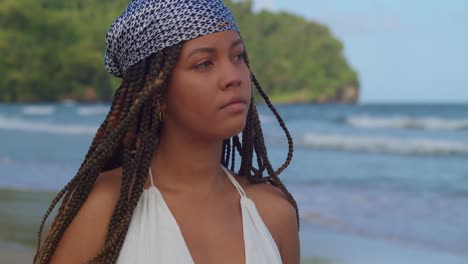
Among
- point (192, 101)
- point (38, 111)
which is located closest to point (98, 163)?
point (192, 101)

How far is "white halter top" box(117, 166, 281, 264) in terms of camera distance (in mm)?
1895

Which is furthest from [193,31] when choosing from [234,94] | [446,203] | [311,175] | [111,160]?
[311,175]

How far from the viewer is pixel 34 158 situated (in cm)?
1216

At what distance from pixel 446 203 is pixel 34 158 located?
6.41m

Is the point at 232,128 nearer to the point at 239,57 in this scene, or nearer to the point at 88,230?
the point at 239,57

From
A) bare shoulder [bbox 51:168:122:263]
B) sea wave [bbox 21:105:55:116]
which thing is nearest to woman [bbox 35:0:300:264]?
bare shoulder [bbox 51:168:122:263]

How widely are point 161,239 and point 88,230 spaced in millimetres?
188

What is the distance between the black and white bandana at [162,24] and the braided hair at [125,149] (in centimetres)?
2

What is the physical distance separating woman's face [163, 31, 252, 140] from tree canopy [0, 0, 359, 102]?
54328 mm

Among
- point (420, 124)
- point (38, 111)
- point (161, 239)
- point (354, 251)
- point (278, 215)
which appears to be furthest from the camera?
point (38, 111)

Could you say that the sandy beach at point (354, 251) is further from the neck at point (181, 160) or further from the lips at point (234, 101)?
the lips at point (234, 101)

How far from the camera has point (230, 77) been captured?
6.31 feet

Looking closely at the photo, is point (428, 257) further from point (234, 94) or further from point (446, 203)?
point (234, 94)

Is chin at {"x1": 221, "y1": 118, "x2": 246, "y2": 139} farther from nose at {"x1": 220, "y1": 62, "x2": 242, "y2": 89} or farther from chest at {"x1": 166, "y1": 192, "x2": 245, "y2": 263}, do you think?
chest at {"x1": 166, "y1": 192, "x2": 245, "y2": 263}
